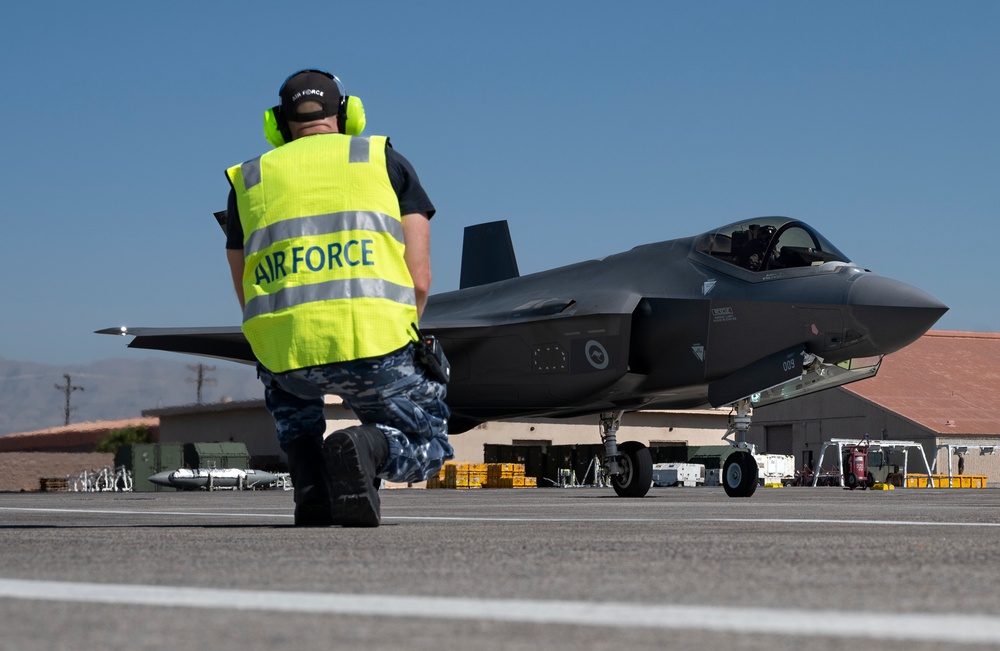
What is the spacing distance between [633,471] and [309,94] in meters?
11.5

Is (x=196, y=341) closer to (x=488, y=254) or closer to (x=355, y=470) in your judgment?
(x=488, y=254)

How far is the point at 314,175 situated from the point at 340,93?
0.68 meters

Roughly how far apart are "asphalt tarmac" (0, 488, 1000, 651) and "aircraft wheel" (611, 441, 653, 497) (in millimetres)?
11514

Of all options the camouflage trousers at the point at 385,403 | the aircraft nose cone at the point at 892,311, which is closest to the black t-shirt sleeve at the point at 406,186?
the camouflage trousers at the point at 385,403

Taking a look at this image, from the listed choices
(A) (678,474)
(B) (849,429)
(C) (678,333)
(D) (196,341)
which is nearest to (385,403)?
(C) (678,333)

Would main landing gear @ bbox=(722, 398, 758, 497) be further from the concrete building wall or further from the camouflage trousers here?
the concrete building wall

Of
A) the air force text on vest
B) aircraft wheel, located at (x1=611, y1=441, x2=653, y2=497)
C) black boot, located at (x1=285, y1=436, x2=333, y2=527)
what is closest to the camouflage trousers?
black boot, located at (x1=285, y1=436, x2=333, y2=527)

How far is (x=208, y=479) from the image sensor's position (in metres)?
43.0

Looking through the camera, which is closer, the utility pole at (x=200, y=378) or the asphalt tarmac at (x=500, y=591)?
the asphalt tarmac at (x=500, y=591)

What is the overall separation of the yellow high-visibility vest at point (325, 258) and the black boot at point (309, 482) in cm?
53

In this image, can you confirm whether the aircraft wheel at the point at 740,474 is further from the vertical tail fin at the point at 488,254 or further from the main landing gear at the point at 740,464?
the vertical tail fin at the point at 488,254

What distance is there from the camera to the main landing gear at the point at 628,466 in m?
16.6

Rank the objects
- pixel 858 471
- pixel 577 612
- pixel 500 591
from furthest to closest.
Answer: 1. pixel 858 471
2. pixel 500 591
3. pixel 577 612

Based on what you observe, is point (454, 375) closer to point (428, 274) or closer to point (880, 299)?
point (880, 299)
